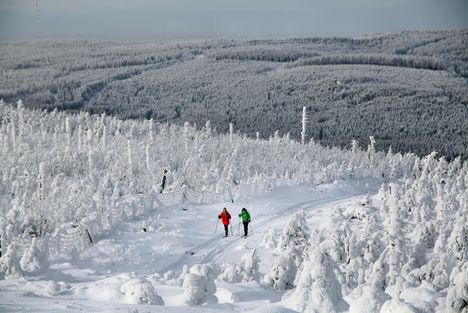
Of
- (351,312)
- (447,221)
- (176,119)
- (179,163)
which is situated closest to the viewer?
(351,312)

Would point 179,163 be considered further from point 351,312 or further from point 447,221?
point 351,312

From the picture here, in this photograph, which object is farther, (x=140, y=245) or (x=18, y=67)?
(x=18, y=67)

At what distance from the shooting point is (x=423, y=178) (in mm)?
30984

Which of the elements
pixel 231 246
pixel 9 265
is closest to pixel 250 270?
pixel 231 246

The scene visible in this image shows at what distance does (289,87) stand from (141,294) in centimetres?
12916

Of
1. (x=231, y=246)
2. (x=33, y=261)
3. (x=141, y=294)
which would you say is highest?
(x=141, y=294)

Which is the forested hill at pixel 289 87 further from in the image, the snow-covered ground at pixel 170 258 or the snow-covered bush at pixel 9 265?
the snow-covered bush at pixel 9 265

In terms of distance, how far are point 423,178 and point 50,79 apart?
10305 centimetres

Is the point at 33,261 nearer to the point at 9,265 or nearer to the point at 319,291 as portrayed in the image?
the point at 9,265

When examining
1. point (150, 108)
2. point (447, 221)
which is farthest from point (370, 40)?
point (447, 221)

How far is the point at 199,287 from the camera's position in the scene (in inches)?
462

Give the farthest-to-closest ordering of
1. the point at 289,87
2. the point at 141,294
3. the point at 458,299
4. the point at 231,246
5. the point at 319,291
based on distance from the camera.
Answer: the point at 289,87
the point at 231,246
the point at 141,294
the point at 319,291
the point at 458,299

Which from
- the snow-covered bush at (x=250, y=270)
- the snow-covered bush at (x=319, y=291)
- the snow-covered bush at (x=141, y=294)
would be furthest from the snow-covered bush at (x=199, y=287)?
the snow-covered bush at (x=250, y=270)

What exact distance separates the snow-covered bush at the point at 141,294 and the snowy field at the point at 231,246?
0.03 m
